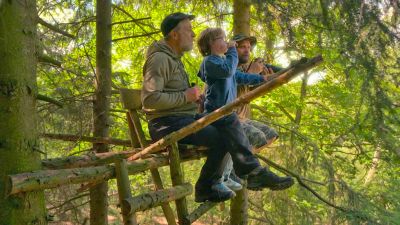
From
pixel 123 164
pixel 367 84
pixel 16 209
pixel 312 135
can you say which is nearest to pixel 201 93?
pixel 123 164

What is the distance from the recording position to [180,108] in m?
3.71

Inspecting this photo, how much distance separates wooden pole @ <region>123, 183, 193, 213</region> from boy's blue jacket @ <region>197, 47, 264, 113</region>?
67 cm

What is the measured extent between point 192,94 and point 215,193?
3.03 ft

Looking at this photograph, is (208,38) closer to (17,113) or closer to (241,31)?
(17,113)

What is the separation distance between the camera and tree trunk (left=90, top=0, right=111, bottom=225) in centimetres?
506

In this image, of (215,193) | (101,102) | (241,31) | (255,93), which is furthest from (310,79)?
(255,93)

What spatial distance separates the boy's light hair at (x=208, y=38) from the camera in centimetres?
354

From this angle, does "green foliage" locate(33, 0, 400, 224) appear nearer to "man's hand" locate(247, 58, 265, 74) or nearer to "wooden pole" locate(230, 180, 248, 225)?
"man's hand" locate(247, 58, 265, 74)

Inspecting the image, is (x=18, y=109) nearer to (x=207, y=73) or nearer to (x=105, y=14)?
(x=207, y=73)

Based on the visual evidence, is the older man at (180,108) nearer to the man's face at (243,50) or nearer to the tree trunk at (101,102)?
the man's face at (243,50)

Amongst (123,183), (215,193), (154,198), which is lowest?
(215,193)

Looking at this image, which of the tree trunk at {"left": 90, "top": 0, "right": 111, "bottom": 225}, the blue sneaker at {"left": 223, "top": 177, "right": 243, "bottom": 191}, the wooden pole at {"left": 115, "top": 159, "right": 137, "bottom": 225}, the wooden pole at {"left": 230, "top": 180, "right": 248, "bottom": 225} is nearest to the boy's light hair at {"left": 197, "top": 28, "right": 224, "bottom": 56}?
the wooden pole at {"left": 115, "top": 159, "right": 137, "bottom": 225}

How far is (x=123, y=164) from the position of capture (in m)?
3.01

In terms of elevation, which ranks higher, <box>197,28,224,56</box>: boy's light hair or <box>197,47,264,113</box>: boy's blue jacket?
<box>197,28,224,56</box>: boy's light hair
